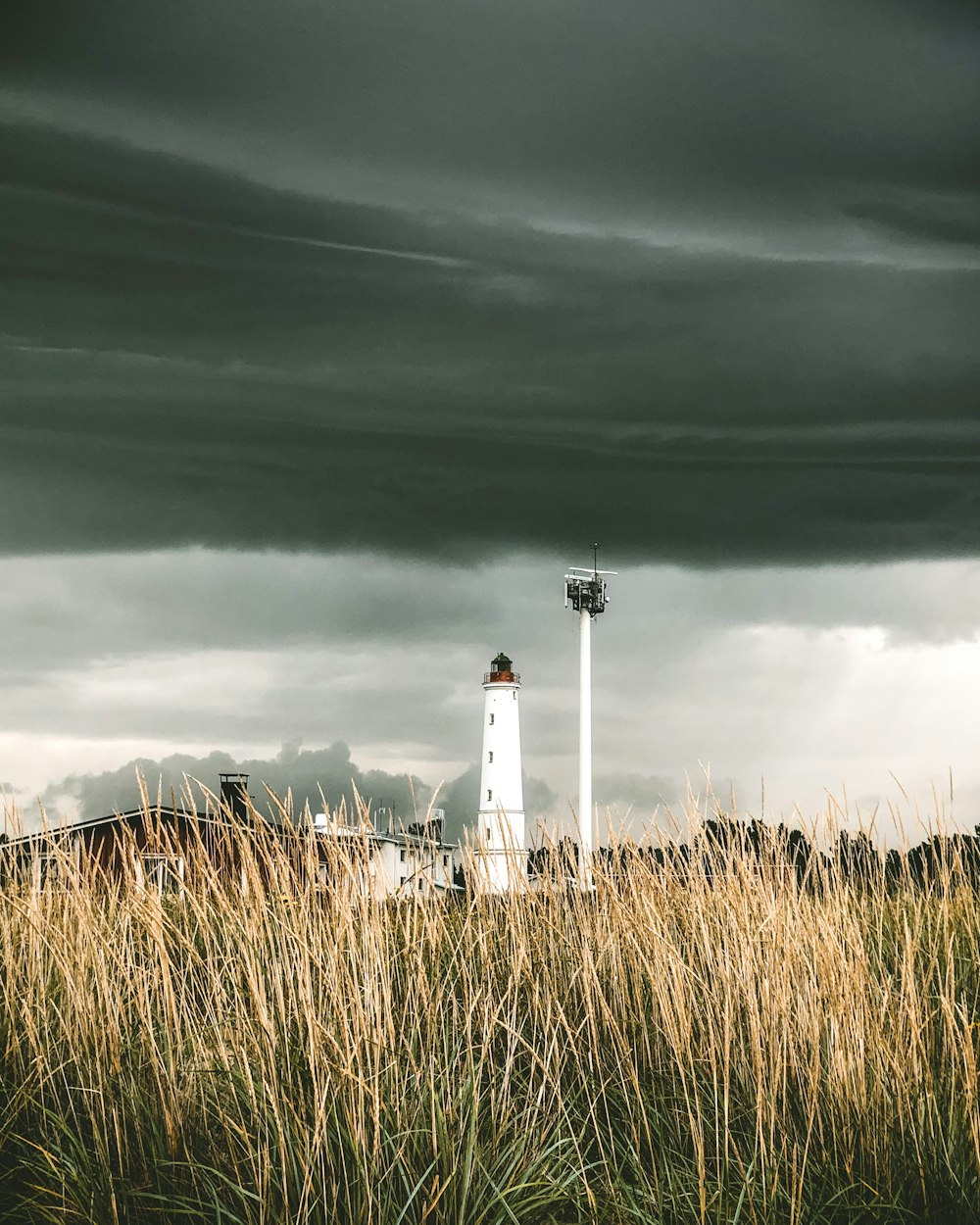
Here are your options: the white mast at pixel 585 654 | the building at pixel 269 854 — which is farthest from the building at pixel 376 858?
the white mast at pixel 585 654

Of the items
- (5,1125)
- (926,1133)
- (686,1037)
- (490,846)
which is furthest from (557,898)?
(5,1125)

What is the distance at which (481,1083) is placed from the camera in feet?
12.5

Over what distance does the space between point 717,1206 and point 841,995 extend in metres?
0.93

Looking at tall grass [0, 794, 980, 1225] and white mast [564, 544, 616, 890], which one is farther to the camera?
white mast [564, 544, 616, 890]

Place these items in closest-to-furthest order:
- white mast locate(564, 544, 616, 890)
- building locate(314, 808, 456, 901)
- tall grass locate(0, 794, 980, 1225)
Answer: tall grass locate(0, 794, 980, 1225), building locate(314, 808, 456, 901), white mast locate(564, 544, 616, 890)

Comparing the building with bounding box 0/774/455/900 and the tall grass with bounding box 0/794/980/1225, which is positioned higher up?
the building with bounding box 0/774/455/900

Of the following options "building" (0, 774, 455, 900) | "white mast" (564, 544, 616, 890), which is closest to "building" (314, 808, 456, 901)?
"building" (0, 774, 455, 900)

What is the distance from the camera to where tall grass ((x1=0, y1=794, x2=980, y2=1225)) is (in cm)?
290

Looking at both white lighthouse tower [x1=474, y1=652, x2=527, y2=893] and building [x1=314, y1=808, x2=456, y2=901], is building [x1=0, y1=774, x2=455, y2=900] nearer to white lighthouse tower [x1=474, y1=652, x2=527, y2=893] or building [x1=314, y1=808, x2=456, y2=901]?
building [x1=314, y1=808, x2=456, y2=901]

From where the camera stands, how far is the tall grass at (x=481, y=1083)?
290cm

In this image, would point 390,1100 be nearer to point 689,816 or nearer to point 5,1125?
point 5,1125

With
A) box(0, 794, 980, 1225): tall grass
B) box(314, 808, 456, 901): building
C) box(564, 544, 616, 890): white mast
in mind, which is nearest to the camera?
box(0, 794, 980, 1225): tall grass

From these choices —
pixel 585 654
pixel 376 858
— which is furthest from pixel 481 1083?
pixel 585 654

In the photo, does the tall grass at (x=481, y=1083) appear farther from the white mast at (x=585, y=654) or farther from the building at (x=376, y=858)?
the white mast at (x=585, y=654)
